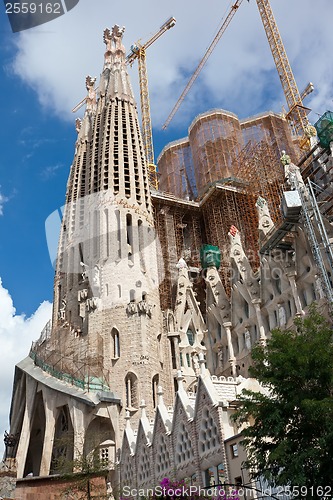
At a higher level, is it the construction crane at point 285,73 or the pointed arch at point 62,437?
the construction crane at point 285,73

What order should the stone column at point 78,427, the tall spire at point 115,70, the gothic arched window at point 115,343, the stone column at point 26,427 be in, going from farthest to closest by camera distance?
the tall spire at point 115,70, the gothic arched window at point 115,343, the stone column at point 26,427, the stone column at point 78,427

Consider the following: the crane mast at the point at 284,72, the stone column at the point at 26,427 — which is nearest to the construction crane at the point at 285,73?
the crane mast at the point at 284,72

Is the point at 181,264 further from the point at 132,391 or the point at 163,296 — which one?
the point at 132,391

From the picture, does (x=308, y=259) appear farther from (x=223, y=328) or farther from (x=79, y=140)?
(x=79, y=140)

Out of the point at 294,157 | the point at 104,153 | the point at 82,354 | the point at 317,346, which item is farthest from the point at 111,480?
the point at 294,157

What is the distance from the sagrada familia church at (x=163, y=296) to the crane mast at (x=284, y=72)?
5.26 feet

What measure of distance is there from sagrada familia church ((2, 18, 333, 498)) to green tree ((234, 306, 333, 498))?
216 inches

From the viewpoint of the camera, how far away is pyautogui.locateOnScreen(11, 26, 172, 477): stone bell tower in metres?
31.9

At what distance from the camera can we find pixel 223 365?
36.7m

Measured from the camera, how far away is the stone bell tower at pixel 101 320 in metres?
31.9

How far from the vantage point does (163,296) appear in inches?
1674

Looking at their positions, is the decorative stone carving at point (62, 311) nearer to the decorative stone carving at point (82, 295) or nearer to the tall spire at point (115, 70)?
the decorative stone carving at point (82, 295)

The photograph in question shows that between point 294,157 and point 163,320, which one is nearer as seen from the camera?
point 163,320

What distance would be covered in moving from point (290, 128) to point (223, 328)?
26055mm
